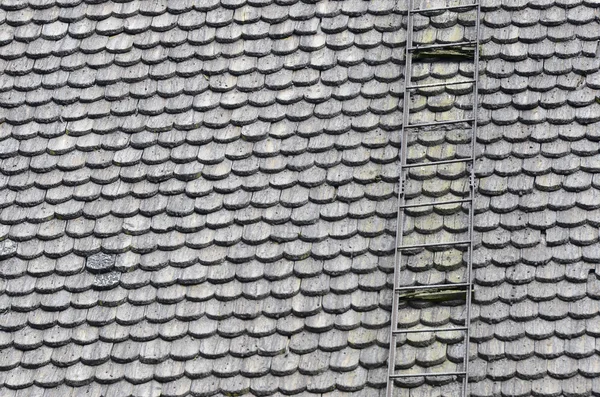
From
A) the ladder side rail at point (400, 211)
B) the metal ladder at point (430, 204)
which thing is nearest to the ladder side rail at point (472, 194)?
the metal ladder at point (430, 204)

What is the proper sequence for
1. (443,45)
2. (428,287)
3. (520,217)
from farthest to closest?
(443,45)
(520,217)
(428,287)

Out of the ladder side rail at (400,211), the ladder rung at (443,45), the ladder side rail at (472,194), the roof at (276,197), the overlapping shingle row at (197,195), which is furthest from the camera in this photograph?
the ladder rung at (443,45)

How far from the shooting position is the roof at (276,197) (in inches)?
295

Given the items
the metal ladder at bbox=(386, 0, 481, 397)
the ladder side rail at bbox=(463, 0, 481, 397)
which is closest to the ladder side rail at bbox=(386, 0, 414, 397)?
the metal ladder at bbox=(386, 0, 481, 397)

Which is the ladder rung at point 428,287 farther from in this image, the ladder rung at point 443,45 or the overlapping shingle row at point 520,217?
the ladder rung at point 443,45

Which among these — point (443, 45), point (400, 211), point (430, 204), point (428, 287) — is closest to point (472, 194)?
point (430, 204)

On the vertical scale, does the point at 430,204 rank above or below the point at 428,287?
above

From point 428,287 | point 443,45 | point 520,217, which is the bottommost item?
Answer: point 428,287

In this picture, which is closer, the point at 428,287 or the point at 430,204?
the point at 428,287

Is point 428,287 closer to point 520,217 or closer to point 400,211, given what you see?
point 400,211

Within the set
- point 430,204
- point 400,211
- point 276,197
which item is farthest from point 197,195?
point 430,204

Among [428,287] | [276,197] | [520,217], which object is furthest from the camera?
[276,197]

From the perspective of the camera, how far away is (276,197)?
8.12 metres

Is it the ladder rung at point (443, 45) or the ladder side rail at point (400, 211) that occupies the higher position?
the ladder rung at point (443, 45)
